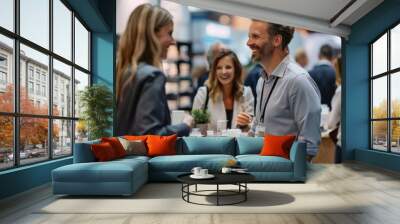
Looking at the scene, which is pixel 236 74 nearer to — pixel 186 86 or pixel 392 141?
pixel 186 86

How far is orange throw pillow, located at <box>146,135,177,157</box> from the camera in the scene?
6727 mm

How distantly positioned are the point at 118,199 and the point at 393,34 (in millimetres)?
6800

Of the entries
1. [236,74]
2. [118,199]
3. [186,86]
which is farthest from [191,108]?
[118,199]

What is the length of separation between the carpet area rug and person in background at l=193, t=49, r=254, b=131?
3.38 meters

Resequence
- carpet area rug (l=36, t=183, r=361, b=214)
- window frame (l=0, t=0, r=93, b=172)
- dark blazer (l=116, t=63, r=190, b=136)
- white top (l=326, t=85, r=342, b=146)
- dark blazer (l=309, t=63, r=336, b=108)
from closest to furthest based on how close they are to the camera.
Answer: carpet area rug (l=36, t=183, r=361, b=214) < window frame (l=0, t=0, r=93, b=172) < dark blazer (l=116, t=63, r=190, b=136) < dark blazer (l=309, t=63, r=336, b=108) < white top (l=326, t=85, r=342, b=146)

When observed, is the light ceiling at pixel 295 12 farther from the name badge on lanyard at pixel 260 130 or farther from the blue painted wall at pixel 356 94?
the name badge on lanyard at pixel 260 130

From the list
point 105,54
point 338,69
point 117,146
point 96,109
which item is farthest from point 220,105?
point 117,146

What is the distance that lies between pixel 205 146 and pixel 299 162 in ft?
5.41

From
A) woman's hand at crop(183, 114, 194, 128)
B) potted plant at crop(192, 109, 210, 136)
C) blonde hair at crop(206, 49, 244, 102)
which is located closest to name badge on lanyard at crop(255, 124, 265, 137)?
blonde hair at crop(206, 49, 244, 102)

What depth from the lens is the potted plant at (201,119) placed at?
28.9 feet

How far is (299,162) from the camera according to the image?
20.2 ft

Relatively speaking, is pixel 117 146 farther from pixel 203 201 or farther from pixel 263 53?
pixel 263 53

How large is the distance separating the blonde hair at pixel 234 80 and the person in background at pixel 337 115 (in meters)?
2.25

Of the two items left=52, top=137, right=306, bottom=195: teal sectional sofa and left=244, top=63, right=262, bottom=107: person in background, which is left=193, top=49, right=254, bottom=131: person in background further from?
left=52, top=137, right=306, bottom=195: teal sectional sofa
